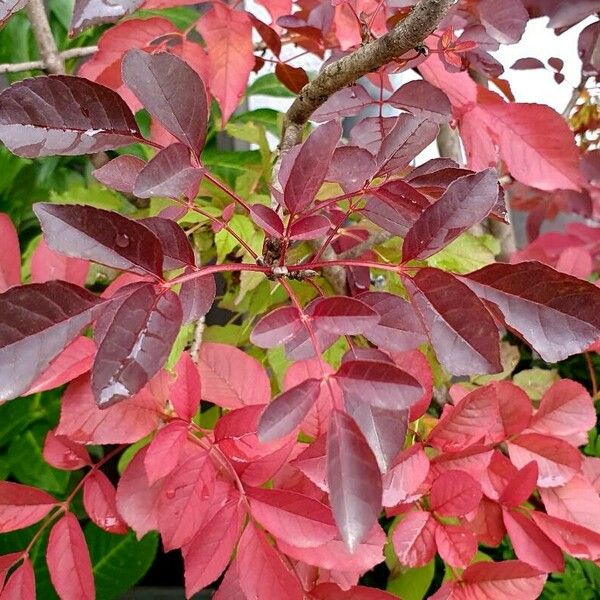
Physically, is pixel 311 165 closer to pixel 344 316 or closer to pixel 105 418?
pixel 344 316

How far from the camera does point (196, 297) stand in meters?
0.33

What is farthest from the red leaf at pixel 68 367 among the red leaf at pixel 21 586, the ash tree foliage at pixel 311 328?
the red leaf at pixel 21 586

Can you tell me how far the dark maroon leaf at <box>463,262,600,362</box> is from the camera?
0.28 m

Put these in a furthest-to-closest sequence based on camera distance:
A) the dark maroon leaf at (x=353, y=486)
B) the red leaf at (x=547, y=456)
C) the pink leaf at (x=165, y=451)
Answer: the red leaf at (x=547, y=456) → the pink leaf at (x=165, y=451) → the dark maroon leaf at (x=353, y=486)

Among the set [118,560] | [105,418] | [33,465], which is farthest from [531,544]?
[33,465]

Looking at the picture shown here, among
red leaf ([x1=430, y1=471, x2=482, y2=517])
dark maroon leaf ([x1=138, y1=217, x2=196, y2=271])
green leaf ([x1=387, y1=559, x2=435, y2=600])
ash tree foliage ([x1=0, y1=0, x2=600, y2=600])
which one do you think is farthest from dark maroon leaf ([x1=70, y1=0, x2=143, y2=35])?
green leaf ([x1=387, y1=559, x2=435, y2=600])

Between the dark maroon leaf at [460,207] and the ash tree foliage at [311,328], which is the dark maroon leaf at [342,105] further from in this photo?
the dark maroon leaf at [460,207]

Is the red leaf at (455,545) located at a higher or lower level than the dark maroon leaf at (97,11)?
lower

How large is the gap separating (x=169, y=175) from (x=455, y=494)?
0.25 meters

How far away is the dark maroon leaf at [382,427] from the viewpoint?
291 mm

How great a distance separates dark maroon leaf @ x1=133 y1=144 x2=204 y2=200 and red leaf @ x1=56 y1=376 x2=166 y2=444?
150mm

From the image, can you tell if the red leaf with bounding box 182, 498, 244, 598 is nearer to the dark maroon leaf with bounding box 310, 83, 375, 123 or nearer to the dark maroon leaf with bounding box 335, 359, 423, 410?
the dark maroon leaf with bounding box 335, 359, 423, 410

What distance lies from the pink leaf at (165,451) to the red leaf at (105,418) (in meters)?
0.04

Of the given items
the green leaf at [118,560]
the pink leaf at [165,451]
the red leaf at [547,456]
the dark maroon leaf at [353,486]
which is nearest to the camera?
the dark maroon leaf at [353,486]
